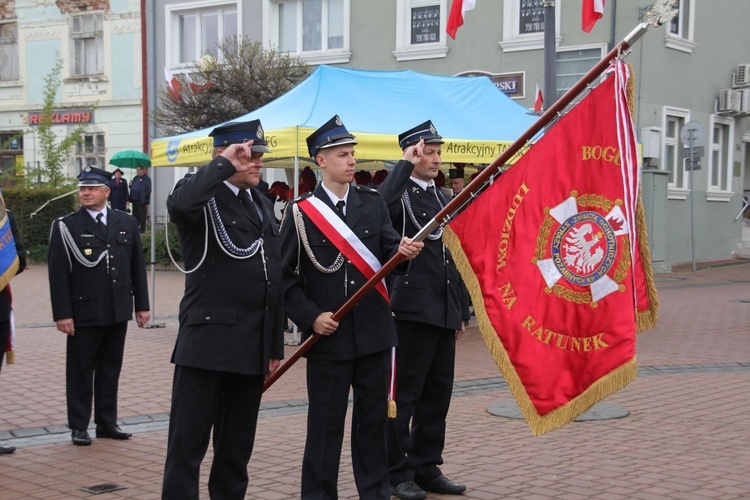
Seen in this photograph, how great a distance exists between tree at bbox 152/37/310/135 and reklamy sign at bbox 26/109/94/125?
8.04 metres

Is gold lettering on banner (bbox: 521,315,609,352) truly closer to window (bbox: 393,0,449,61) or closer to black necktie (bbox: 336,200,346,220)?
black necktie (bbox: 336,200,346,220)

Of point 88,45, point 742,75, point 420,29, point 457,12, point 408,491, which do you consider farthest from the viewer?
point 88,45

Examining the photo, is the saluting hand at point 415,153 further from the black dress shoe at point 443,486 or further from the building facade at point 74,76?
the building facade at point 74,76

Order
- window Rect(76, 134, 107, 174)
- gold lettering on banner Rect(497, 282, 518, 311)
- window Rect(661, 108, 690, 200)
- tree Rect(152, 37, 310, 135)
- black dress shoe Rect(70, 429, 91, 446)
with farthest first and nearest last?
window Rect(76, 134, 107, 174) < window Rect(661, 108, 690, 200) < tree Rect(152, 37, 310, 135) < black dress shoe Rect(70, 429, 91, 446) < gold lettering on banner Rect(497, 282, 518, 311)

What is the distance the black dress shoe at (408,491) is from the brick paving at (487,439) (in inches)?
10.8

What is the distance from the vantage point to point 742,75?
2397 cm

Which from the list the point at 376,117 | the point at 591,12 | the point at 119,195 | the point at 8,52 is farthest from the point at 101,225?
the point at 8,52

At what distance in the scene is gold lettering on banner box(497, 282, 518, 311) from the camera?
4.80 metres

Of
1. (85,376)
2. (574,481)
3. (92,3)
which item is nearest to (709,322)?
(574,481)

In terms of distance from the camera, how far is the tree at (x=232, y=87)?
1945cm

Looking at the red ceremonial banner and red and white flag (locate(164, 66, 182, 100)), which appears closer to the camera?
the red ceremonial banner

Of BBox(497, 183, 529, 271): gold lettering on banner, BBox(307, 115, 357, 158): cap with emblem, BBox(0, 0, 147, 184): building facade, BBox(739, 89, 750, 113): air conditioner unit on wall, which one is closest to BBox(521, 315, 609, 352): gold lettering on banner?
BBox(497, 183, 529, 271): gold lettering on banner

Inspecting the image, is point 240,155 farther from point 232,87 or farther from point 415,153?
point 232,87

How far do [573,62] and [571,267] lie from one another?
1706cm
